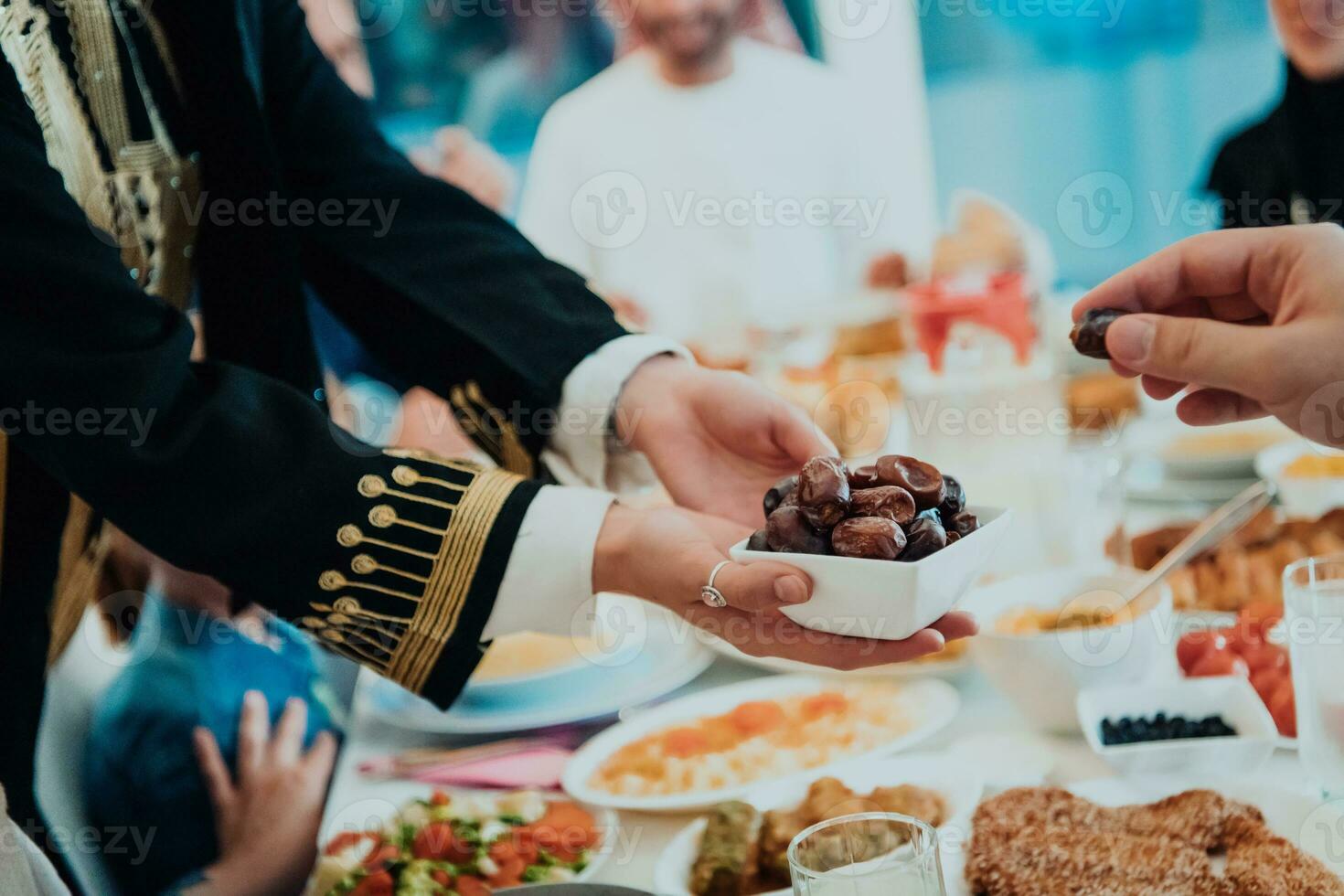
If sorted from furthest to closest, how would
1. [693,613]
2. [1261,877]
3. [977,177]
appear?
1. [977,177]
2. [693,613]
3. [1261,877]

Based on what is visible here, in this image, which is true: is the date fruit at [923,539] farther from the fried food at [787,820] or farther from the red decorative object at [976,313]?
the red decorative object at [976,313]

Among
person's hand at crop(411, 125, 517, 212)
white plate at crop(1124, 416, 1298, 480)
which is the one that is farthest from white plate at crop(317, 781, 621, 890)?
person's hand at crop(411, 125, 517, 212)

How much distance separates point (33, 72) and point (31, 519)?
1.51 ft

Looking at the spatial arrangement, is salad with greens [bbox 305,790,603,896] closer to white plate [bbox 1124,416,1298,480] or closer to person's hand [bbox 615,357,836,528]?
person's hand [bbox 615,357,836,528]

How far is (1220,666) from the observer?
4.02 feet

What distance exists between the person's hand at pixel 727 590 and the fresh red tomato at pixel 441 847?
1.00 feet

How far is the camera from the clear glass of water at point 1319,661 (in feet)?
3.30

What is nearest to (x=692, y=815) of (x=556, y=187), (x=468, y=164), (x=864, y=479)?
(x=864, y=479)

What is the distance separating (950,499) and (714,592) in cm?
22

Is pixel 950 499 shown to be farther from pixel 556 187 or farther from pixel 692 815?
pixel 556 187


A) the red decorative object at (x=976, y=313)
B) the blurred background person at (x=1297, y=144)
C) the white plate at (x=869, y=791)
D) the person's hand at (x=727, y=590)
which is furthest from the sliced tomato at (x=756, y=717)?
the blurred background person at (x=1297, y=144)

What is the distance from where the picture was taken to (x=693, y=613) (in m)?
1.08

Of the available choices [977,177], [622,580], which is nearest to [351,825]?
[622,580]

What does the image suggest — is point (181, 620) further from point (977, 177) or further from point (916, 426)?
point (977, 177)
